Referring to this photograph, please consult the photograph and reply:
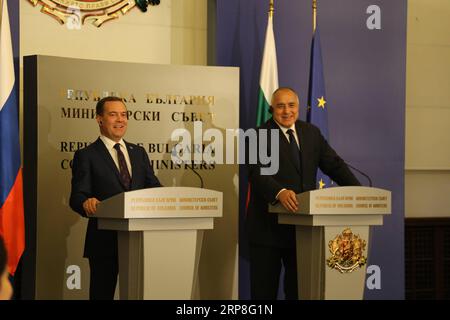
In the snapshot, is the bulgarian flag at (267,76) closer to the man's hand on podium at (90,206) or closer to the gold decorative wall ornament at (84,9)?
the gold decorative wall ornament at (84,9)

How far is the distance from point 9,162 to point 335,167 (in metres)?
2.31

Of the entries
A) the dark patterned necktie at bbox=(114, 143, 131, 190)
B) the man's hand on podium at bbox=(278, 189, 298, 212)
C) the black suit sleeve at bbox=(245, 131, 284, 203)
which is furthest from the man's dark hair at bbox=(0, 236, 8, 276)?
the black suit sleeve at bbox=(245, 131, 284, 203)

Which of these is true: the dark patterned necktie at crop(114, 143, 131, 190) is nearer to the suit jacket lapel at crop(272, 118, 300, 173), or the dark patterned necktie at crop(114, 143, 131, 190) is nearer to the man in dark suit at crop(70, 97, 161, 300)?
the man in dark suit at crop(70, 97, 161, 300)

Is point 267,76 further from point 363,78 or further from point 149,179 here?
point 149,179

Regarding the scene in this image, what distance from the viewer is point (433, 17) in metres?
8.17

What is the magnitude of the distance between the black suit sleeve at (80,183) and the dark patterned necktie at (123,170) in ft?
0.65

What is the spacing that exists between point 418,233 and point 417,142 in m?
0.90

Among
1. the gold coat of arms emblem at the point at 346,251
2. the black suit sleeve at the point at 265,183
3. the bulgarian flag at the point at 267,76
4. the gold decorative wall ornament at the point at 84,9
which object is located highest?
the gold decorative wall ornament at the point at 84,9

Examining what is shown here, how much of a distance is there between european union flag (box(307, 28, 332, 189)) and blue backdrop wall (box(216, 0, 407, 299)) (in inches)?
9.9

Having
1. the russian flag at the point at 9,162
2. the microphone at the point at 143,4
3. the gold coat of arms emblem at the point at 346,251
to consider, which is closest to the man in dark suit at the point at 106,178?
the russian flag at the point at 9,162

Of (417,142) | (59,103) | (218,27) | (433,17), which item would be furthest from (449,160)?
(59,103)

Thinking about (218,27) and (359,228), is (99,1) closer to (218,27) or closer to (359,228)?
(218,27)

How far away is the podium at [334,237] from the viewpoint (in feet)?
16.0

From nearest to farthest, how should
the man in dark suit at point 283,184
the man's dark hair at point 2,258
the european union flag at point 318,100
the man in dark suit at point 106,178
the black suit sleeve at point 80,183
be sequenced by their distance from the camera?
1. the man's dark hair at point 2,258
2. the black suit sleeve at point 80,183
3. the man in dark suit at point 106,178
4. the man in dark suit at point 283,184
5. the european union flag at point 318,100
